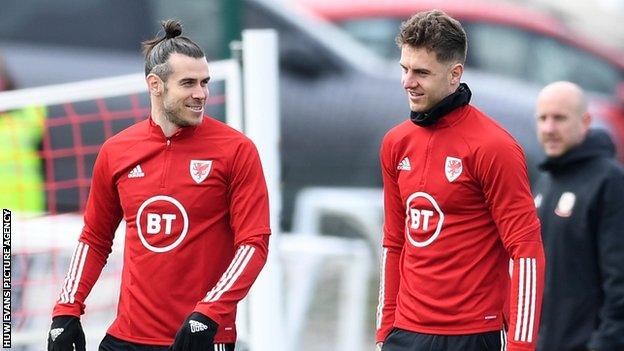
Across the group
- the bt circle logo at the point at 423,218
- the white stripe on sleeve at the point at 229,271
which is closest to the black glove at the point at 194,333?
the white stripe on sleeve at the point at 229,271

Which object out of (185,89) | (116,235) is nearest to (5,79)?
(116,235)

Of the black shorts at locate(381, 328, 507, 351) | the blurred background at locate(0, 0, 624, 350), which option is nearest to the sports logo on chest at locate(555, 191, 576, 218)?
the black shorts at locate(381, 328, 507, 351)

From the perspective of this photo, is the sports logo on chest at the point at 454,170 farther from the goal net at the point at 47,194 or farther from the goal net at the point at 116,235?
the goal net at the point at 47,194

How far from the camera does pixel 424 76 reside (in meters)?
5.04

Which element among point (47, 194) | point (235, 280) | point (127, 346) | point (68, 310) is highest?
point (47, 194)

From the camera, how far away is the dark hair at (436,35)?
5004 mm

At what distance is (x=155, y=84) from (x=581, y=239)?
2.03 meters

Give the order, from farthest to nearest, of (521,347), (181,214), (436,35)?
1. (181,214)
2. (436,35)
3. (521,347)

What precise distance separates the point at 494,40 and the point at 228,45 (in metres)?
5.36

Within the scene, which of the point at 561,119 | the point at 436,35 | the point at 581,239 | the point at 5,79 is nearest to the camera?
the point at 436,35

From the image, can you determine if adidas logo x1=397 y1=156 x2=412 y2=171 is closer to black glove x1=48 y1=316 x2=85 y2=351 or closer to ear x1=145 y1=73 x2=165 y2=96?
ear x1=145 y1=73 x2=165 y2=96

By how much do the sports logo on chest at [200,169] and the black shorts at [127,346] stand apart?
57cm

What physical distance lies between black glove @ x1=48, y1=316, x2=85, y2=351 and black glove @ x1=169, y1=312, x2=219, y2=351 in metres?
0.47

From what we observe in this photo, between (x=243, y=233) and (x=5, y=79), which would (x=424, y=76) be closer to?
(x=243, y=233)
